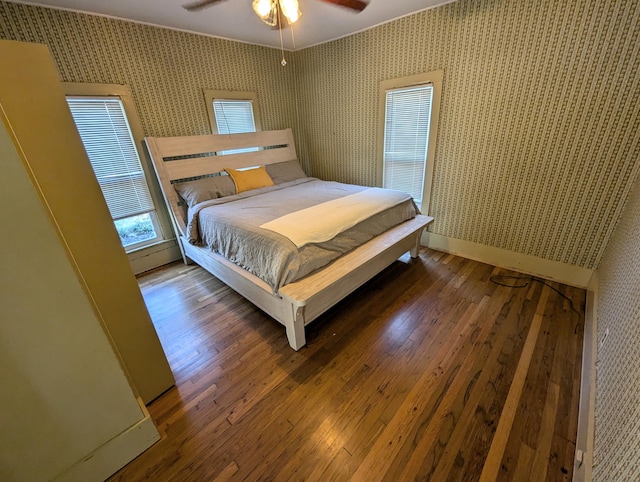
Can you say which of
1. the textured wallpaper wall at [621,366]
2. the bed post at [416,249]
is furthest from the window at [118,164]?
the textured wallpaper wall at [621,366]

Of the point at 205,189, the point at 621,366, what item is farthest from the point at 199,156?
the point at 621,366

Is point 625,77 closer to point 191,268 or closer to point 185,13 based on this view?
point 185,13

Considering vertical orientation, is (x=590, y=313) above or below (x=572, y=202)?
below

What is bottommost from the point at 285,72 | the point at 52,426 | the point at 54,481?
the point at 54,481

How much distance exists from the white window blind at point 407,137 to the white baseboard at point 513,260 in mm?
610

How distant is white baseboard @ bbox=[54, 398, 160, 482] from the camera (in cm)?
108

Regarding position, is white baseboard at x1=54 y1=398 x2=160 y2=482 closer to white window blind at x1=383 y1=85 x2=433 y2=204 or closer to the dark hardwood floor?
the dark hardwood floor

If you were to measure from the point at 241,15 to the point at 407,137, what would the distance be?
2.09 metres

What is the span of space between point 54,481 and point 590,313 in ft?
10.4

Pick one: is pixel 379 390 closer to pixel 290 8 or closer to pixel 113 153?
pixel 290 8

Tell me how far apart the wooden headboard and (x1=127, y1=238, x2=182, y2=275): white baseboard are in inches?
11.4

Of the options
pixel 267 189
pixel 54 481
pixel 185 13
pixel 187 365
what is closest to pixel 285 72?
pixel 185 13

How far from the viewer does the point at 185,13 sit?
7.74 ft

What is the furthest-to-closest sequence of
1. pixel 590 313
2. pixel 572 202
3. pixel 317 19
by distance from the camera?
pixel 317 19 < pixel 572 202 < pixel 590 313
